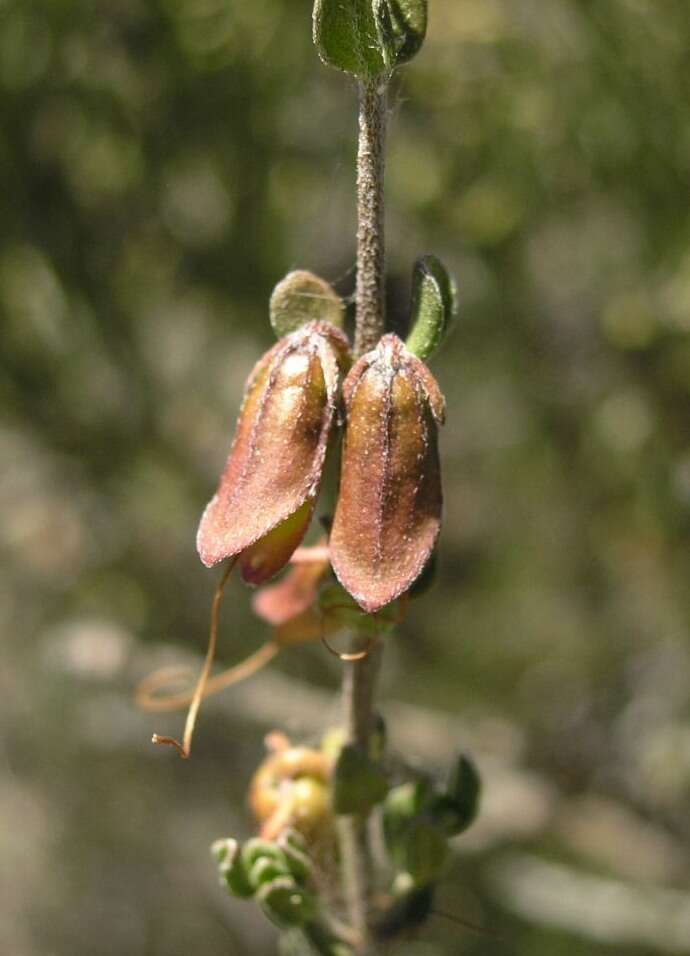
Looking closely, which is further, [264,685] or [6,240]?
[264,685]

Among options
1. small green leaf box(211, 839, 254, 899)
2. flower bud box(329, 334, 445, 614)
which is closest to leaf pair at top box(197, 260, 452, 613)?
flower bud box(329, 334, 445, 614)

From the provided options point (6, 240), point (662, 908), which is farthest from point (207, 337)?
point (662, 908)

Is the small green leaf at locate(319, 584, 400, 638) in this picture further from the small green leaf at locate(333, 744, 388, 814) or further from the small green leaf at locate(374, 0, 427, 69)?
the small green leaf at locate(374, 0, 427, 69)

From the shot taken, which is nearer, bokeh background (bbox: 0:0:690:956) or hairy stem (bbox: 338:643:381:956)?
hairy stem (bbox: 338:643:381:956)

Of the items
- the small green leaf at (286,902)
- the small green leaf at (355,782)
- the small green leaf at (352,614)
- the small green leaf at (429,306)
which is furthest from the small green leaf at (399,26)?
the small green leaf at (286,902)

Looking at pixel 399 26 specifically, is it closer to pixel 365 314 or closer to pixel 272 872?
pixel 365 314

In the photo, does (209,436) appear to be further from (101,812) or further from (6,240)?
(101,812)
